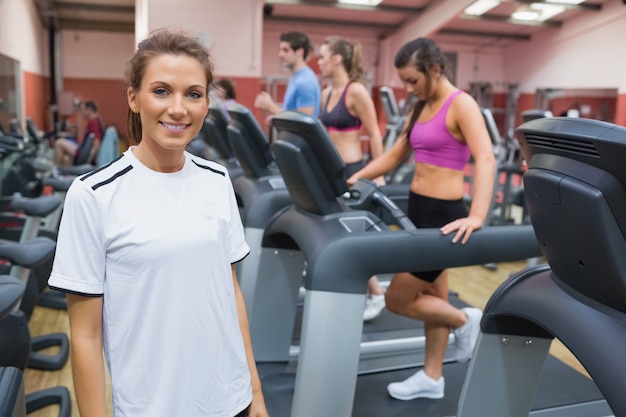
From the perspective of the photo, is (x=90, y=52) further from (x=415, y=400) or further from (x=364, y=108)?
(x=415, y=400)

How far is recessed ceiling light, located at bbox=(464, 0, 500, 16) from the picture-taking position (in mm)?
9569

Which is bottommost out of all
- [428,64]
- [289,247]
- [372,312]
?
[372,312]

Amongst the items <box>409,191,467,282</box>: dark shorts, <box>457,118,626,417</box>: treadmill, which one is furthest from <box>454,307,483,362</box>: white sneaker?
<box>457,118,626,417</box>: treadmill

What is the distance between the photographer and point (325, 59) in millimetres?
3186

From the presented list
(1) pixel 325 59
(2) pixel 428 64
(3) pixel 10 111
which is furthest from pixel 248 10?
(2) pixel 428 64

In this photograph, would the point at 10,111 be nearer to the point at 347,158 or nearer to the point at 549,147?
the point at 347,158

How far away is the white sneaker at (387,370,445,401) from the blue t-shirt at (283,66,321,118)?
5.63 ft

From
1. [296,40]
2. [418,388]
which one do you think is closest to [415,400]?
[418,388]

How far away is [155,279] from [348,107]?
2244 mm

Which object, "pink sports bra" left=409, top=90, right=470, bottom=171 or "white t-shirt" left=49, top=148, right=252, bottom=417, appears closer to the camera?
"white t-shirt" left=49, top=148, right=252, bottom=417

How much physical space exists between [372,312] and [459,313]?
3.34ft

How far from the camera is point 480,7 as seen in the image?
33.3 ft

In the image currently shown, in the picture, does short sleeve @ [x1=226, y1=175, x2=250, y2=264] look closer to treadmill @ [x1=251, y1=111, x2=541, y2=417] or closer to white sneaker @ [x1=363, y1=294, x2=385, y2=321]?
treadmill @ [x1=251, y1=111, x2=541, y2=417]

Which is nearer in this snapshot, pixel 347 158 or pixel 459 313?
pixel 459 313
